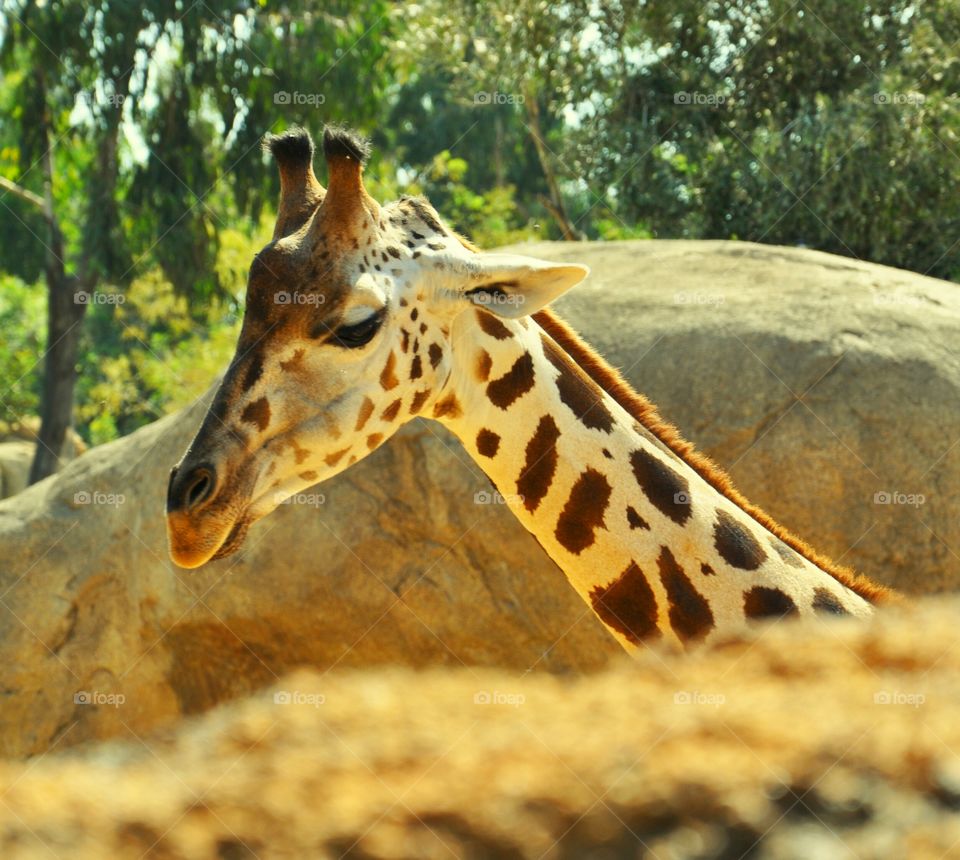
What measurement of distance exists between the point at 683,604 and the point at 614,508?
383mm

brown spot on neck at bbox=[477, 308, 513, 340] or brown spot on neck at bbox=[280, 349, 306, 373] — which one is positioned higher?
brown spot on neck at bbox=[477, 308, 513, 340]

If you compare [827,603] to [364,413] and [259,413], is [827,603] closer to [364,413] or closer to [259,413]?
[364,413]

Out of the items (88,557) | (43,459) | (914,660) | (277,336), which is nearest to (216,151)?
(43,459)

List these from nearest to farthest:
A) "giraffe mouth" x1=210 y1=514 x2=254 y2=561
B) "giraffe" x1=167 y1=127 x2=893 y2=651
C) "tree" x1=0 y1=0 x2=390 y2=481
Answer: "giraffe mouth" x1=210 y1=514 x2=254 y2=561 → "giraffe" x1=167 y1=127 x2=893 y2=651 → "tree" x1=0 y1=0 x2=390 y2=481

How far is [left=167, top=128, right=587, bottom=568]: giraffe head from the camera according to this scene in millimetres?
3928

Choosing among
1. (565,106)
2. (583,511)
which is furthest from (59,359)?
(583,511)

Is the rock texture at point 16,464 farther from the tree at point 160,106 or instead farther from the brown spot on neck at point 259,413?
the brown spot on neck at point 259,413

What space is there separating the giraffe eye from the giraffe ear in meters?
0.36

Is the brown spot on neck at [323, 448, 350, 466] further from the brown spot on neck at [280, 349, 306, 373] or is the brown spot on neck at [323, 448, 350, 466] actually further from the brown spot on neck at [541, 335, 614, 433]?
the brown spot on neck at [541, 335, 614, 433]

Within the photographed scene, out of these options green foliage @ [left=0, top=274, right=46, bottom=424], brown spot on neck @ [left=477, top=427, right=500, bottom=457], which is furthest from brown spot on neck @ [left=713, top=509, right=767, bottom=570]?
green foliage @ [left=0, top=274, right=46, bottom=424]

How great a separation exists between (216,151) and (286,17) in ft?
7.35

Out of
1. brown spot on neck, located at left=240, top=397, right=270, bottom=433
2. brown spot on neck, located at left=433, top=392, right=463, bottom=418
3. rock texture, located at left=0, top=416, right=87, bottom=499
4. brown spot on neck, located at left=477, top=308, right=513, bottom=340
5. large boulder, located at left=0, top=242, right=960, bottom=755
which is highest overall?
brown spot on neck, located at left=477, top=308, right=513, bottom=340

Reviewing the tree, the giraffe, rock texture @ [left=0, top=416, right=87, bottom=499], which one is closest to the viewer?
the giraffe

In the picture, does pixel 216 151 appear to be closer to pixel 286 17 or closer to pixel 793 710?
pixel 286 17
